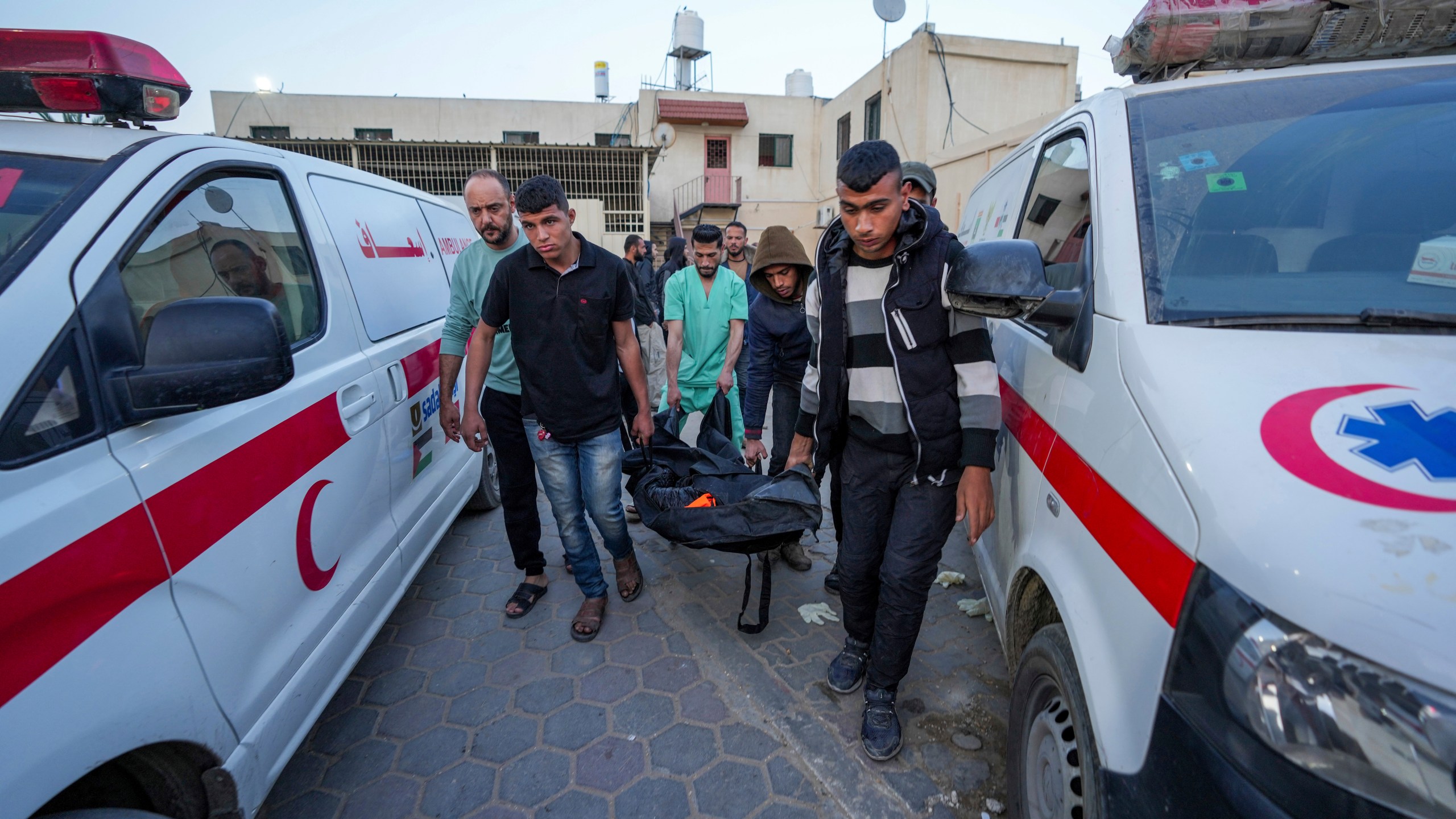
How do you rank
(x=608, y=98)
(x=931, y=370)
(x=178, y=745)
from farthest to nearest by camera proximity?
(x=608, y=98), (x=931, y=370), (x=178, y=745)

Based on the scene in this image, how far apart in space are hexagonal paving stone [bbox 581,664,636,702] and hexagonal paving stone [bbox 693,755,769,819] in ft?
1.78

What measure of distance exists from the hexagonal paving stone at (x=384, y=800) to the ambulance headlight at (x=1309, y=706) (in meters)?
2.15

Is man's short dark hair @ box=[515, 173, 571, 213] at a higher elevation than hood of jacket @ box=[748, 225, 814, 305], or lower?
higher

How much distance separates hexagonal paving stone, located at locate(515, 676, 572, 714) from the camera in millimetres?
2549

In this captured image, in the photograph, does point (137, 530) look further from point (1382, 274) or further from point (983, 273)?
point (1382, 274)

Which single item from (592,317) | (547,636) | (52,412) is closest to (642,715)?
(547,636)

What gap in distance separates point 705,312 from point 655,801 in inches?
101

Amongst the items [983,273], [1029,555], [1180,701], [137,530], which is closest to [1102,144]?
[983,273]

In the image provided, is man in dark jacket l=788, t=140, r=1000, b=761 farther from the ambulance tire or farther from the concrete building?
the concrete building

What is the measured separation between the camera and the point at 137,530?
4.44 feet

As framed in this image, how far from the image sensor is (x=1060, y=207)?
252 centimetres

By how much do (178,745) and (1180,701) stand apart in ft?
6.46

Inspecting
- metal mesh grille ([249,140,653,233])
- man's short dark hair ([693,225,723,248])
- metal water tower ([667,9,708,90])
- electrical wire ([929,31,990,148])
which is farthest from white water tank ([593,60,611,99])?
man's short dark hair ([693,225,723,248])

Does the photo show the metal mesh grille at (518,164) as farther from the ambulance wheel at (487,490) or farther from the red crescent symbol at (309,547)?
the red crescent symbol at (309,547)
